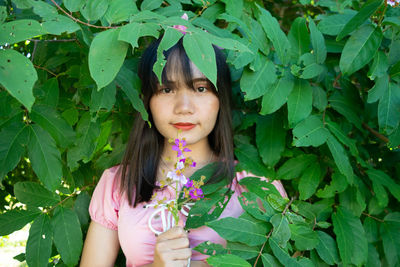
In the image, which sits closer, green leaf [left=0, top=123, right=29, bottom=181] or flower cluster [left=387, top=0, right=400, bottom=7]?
green leaf [left=0, top=123, right=29, bottom=181]

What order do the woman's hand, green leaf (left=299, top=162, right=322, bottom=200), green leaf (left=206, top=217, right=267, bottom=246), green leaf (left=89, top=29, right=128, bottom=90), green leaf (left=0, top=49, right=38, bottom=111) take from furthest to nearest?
1. green leaf (left=299, top=162, right=322, bottom=200)
2. the woman's hand
3. green leaf (left=206, top=217, right=267, bottom=246)
4. green leaf (left=89, top=29, right=128, bottom=90)
5. green leaf (left=0, top=49, right=38, bottom=111)

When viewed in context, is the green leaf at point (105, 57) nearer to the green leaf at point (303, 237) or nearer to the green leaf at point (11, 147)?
the green leaf at point (11, 147)

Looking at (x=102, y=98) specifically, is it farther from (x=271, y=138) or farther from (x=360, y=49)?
(x=360, y=49)

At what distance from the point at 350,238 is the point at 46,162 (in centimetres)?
100

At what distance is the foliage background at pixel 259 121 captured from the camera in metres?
1.14

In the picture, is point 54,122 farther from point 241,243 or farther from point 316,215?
point 316,215

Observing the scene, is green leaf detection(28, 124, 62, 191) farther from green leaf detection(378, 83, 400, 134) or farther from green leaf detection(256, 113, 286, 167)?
green leaf detection(378, 83, 400, 134)

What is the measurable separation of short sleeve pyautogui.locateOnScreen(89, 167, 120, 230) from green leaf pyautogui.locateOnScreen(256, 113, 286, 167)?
0.57 metres

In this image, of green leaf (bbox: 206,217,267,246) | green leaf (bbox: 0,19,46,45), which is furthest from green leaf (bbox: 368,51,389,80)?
green leaf (bbox: 0,19,46,45)

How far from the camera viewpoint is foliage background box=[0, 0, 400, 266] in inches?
44.8

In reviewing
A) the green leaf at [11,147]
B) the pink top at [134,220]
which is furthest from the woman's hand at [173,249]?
the green leaf at [11,147]

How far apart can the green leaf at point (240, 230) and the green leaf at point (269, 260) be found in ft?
0.13

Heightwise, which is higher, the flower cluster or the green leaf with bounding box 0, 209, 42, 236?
the flower cluster

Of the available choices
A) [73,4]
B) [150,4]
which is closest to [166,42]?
[73,4]
